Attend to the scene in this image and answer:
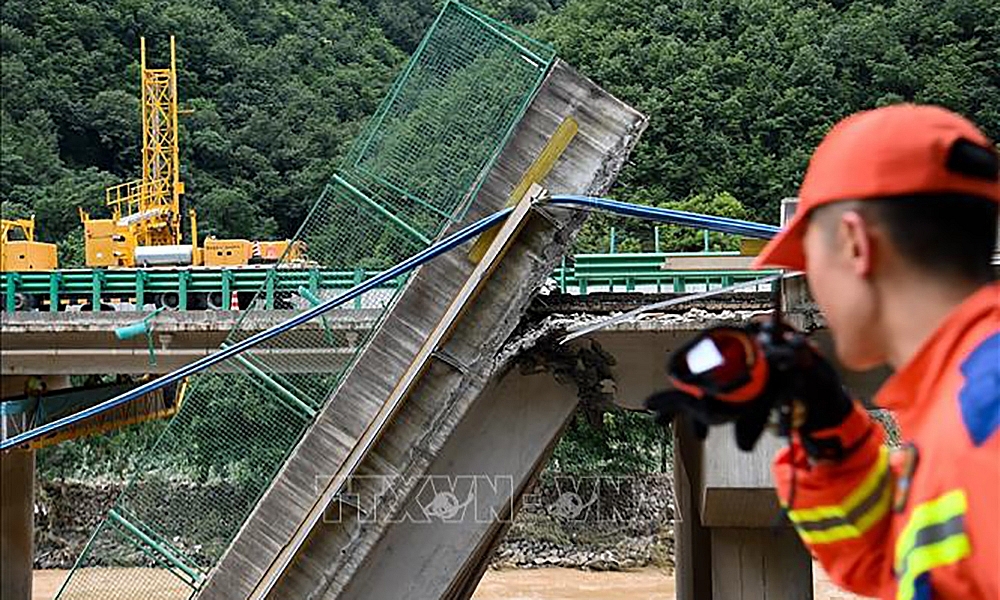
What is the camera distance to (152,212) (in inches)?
1083

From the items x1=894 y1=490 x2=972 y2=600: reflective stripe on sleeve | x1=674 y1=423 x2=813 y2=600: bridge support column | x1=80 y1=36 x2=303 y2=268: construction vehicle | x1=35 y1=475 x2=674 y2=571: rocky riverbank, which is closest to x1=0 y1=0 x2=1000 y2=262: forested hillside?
x1=35 y1=475 x2=674 y2=571: rocky riverbank

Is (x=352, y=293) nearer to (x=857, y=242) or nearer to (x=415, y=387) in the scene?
(x=415, y=387)

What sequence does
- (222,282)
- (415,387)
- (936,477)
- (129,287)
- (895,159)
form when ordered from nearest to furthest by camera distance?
1. (936,477)
2. (895,159)
3. (415,387)
4. (222,282)
5. (129,287)

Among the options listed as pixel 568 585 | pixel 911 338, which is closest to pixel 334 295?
pixel 911 338

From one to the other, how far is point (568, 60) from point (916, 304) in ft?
150

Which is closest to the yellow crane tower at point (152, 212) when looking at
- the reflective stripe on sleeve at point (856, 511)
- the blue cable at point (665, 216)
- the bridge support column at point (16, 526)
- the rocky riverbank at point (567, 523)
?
the bridge support column at point (16, 526)

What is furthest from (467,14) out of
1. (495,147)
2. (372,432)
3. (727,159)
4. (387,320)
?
(727,159)

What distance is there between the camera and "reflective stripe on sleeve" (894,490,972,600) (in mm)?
1640

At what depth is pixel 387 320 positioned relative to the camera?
8992 millimetres

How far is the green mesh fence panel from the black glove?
6.99 m

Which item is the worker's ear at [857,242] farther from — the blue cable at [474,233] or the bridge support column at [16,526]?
the bridge support column at [16,526]

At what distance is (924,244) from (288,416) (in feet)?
25.3

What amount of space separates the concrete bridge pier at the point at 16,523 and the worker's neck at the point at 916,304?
1812 cm

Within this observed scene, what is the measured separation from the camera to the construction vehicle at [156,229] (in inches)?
920
